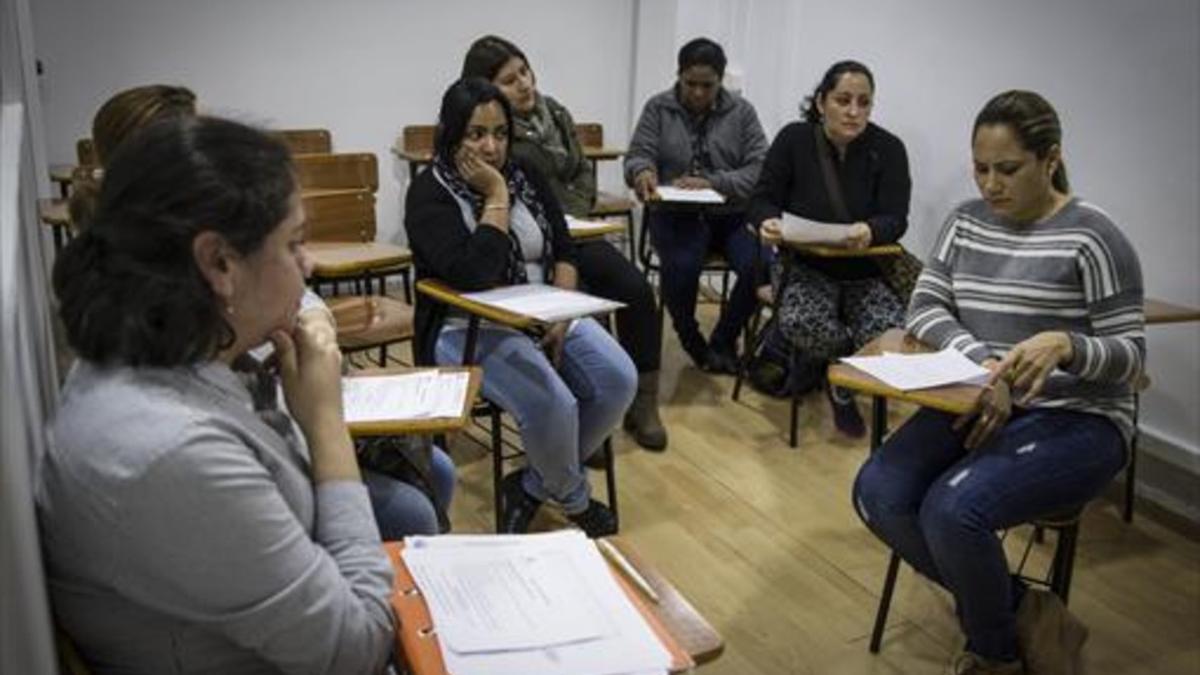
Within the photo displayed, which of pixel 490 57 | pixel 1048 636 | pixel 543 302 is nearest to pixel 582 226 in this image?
pixel 490 57

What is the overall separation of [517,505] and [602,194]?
99.5 inches

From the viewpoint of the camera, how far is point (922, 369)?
1.98 m

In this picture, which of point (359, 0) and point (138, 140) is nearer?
point (138, 140)

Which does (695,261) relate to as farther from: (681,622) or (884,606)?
(681,622)

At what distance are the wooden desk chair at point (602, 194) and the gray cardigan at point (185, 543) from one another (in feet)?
9.49

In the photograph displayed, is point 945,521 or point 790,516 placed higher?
point 945,521

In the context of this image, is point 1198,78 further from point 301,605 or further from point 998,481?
point 301,605

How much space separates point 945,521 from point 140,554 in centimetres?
149

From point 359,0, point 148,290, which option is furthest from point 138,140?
point 359,0

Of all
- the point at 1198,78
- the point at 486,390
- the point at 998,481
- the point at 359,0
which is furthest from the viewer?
the point at 359,0

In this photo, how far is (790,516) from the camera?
2.90 meters

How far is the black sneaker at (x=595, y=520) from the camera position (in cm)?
269

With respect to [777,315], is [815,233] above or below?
above

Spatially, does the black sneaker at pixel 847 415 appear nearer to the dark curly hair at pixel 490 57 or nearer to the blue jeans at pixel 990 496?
the blue jeans at pixel 990 496
